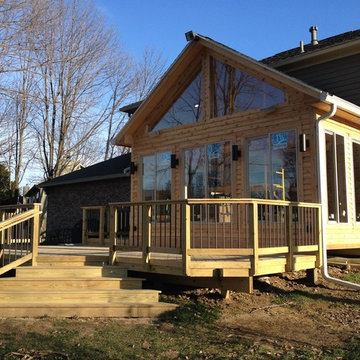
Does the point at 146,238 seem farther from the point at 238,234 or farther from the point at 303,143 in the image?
the point at 303,143

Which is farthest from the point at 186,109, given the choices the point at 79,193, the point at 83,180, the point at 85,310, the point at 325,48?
the point at 79,193

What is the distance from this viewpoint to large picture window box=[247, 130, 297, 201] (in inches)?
347

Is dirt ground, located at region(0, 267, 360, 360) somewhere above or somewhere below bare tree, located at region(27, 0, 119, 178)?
below

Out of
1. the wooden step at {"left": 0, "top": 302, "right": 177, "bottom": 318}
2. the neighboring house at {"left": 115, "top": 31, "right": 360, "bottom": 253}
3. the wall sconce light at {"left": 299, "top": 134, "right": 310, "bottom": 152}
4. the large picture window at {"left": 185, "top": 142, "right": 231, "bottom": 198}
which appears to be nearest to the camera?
the wooden step at {"left": 0, "top": 302, "right": 177, "bottom": 318}

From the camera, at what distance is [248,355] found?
4.74 meters

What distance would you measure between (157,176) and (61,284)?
5.23 metres

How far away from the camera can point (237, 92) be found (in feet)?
33.2

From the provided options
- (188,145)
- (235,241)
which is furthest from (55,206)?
(235,241)

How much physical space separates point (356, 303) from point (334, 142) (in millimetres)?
3281

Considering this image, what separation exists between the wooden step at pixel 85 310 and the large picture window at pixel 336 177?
14.3 ft

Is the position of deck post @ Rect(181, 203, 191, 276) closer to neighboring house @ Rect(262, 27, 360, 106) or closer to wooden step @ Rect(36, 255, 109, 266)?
wooden step @ Rect(36, 255, 109, 266)

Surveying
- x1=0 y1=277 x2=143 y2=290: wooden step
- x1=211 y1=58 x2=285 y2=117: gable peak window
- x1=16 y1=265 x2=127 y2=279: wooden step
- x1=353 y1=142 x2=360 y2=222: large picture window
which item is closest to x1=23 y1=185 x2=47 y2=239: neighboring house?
x1=211 y1=58 x2=285 y2=117: gable peak window

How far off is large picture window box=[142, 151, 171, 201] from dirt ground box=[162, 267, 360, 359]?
3.97 metres

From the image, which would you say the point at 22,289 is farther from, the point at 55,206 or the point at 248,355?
the point at 55,206
